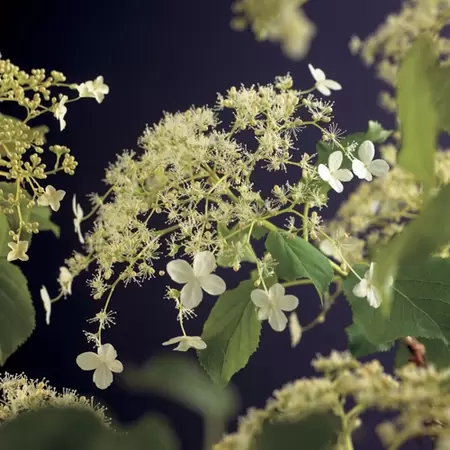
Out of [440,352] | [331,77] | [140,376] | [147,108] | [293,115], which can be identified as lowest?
[140,376]

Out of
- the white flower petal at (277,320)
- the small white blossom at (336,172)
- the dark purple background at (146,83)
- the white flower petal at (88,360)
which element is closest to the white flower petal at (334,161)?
the small white blossom at (336,172)

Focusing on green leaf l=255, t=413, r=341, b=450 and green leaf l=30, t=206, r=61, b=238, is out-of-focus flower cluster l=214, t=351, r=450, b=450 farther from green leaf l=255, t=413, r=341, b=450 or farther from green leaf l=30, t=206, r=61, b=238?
green leaf l=30, t=206, r=61, b=238

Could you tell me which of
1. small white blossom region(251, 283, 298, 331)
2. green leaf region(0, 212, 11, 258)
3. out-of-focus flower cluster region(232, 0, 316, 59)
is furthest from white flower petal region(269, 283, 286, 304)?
out-of-focus flower cluster region(232, 0, 316, 59)

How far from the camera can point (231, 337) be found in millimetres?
427

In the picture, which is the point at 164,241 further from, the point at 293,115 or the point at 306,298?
the point at 306,298

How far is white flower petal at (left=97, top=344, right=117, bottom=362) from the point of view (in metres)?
0.40

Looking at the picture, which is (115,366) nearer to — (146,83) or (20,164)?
(20,164)

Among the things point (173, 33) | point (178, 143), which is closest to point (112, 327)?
point (178, 143)

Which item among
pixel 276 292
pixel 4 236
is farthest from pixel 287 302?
pixel 4 236

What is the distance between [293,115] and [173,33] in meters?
0.47

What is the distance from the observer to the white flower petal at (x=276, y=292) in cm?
39

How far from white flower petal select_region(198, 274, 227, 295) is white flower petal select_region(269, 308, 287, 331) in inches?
1.6

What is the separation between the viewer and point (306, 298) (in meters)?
0.79

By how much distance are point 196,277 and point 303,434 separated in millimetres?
225
